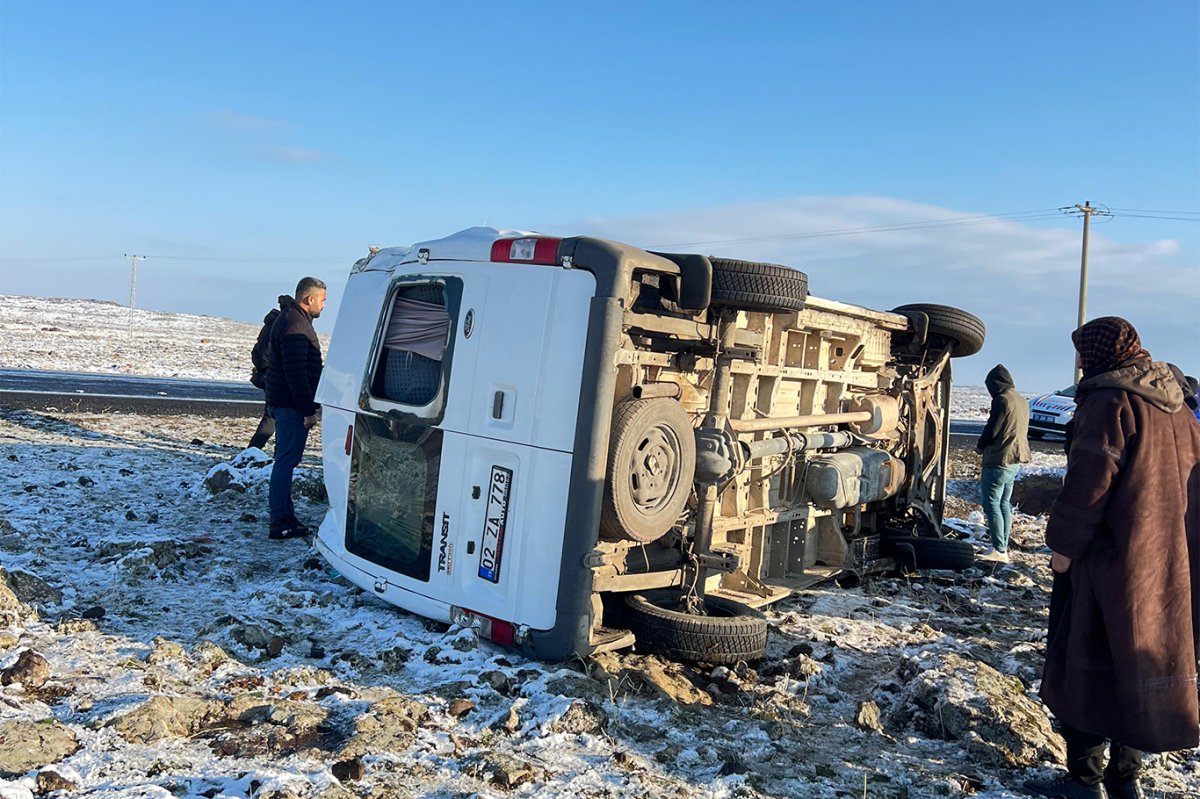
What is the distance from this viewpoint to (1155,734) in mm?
3684

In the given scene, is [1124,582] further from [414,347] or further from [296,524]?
[296,524]

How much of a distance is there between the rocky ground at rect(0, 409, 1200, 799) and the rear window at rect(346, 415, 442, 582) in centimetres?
35

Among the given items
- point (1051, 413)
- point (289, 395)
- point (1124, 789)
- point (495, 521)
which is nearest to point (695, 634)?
point (495, 521)

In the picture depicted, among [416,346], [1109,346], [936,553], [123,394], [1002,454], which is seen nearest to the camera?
[1109,346]

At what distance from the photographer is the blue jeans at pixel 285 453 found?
23.3ft

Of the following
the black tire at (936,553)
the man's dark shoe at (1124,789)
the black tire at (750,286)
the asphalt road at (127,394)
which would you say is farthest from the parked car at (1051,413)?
the man's dark shoe at (1124,789)

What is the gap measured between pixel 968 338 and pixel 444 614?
5770 millimetres

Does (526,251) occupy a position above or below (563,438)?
above

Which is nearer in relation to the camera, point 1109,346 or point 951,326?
point 1109,346

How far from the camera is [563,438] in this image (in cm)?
460

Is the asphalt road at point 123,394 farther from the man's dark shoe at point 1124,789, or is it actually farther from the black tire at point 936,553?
the man's dark shoe at point 1124,789

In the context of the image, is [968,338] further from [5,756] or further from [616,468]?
[5,756]

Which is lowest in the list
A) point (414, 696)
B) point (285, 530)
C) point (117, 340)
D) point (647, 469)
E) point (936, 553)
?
point (414, 696)

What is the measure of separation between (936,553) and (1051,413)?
13.7 meters
